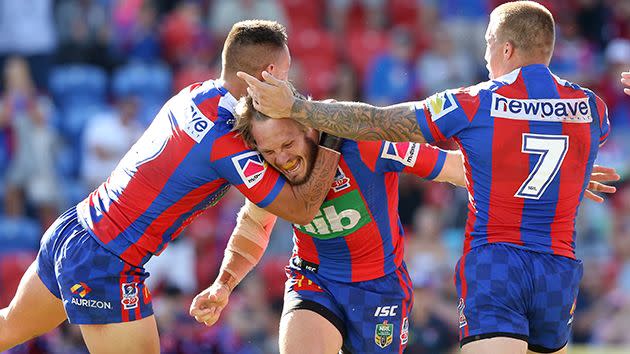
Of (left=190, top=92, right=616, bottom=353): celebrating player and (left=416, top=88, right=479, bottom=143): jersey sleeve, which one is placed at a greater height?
(left=416, top=88, right=479, bottom=143): jersey sleeve

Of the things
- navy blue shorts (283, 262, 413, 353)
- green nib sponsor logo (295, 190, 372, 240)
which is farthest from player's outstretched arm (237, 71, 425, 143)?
navy blue shorts (283, 262, 413, 353)

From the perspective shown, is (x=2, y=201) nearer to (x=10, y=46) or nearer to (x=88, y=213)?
(x=10, y=46)

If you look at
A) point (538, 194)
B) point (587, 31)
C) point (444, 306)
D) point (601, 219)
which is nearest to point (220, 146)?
point (538, 194)

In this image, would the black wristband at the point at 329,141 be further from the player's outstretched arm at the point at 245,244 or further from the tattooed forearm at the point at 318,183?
the player's outstretched arm at the point at 245,244

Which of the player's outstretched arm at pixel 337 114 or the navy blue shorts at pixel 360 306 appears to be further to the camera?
the navy blue shorts at pixel 360 306

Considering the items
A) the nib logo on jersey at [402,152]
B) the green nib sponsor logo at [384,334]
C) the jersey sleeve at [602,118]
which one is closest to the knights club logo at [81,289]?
the green nib sponsor logo at [384,334]

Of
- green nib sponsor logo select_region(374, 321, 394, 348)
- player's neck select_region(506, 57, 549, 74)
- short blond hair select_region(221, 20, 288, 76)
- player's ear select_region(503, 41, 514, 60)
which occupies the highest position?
player's ear select_region(503, 41, 514, 60)

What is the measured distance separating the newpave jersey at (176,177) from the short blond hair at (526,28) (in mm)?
1578

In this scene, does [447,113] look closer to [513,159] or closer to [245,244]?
[513,159]

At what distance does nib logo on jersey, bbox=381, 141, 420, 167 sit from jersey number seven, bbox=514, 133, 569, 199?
877mm

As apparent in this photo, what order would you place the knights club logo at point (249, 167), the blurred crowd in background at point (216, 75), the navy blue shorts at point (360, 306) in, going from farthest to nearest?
the blurred crowd in background at point (216, 75)
the navy blue shorts at point (360, 306)
the knights club logo at point (249, 167)

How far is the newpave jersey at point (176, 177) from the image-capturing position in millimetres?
6480

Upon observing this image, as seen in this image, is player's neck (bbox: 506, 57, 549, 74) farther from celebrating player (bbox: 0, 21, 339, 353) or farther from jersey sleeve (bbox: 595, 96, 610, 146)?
celebrating player (bbox: 0, 21, 339, 353)

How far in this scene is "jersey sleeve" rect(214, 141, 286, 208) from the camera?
21.2 ft
